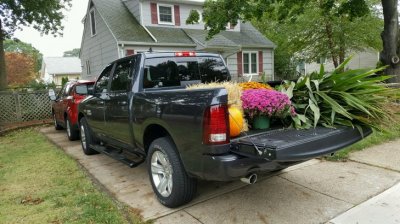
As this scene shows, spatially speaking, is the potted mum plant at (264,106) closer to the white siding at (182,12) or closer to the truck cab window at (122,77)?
the truck cab window at (122,77)

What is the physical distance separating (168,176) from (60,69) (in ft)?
153

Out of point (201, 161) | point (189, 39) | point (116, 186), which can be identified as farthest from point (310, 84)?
point (189, 39)

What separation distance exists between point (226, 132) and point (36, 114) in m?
12.0

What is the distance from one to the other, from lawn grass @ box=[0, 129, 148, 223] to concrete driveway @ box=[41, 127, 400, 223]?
0.88ft

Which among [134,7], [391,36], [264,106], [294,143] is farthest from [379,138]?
[134,7]

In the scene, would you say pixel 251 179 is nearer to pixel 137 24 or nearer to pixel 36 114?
pixel 36 114

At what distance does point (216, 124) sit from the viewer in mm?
2789

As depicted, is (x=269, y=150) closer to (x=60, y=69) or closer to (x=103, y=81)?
(x=103, y=81)

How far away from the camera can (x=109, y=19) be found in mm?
17672

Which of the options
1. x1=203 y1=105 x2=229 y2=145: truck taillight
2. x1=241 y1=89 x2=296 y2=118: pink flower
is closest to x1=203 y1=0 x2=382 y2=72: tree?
x1=241 y1=89 x2=296 y2=118: pink flower

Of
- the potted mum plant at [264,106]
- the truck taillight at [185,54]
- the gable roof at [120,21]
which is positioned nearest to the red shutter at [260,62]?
the gable roof at [120,21]

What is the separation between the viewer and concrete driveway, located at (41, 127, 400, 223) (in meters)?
3.42

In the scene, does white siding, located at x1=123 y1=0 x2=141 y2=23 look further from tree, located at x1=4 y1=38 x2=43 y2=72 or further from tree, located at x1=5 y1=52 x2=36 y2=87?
tree, located at x1=4 y1=38 x2=43 y2=72

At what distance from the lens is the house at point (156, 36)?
17042mm
